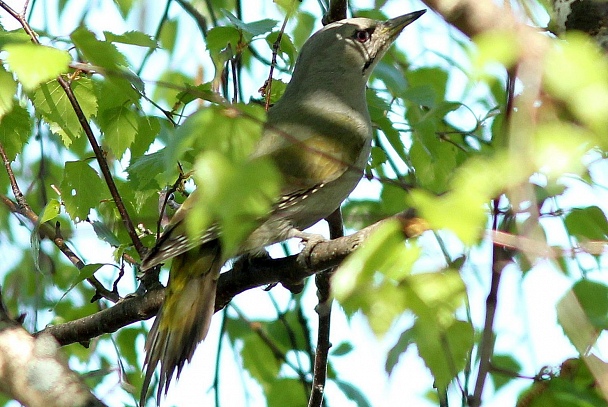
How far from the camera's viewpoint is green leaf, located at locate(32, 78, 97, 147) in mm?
2855

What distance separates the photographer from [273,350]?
4.76 metres

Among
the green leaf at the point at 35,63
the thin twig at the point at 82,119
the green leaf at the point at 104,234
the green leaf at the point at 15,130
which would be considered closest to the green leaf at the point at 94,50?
the green leaf at the point at 35,63

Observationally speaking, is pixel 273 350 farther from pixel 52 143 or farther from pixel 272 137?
pixel 52 143

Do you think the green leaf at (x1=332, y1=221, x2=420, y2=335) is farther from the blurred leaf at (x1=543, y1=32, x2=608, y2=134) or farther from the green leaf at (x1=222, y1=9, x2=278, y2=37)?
the green leaf at (x1=222, y1=9, x2=278, y2=37)

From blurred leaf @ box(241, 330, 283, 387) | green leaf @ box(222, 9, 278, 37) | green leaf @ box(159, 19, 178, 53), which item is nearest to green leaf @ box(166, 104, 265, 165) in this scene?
green leaf @ box(222, 9, 278, 37)

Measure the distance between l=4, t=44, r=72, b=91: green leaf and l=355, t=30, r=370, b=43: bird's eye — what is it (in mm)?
2920

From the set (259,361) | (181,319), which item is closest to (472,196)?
(181,319)

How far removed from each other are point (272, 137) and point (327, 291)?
921 mm

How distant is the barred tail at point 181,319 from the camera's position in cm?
338

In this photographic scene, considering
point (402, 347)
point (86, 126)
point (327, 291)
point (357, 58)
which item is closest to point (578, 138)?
point (402, 347)

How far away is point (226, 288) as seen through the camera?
140 inches

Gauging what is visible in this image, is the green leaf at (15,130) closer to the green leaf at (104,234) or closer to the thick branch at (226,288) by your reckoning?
the green leaf at (104,234)

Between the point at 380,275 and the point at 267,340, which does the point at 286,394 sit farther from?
the point at 380,275

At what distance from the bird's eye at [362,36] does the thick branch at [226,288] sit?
1.67 meters
